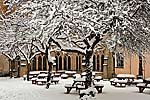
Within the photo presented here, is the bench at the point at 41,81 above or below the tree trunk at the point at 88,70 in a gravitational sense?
below

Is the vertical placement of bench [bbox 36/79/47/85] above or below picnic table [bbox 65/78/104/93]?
below

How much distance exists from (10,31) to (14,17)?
2.43 meters

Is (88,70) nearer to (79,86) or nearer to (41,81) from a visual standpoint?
(79,86)

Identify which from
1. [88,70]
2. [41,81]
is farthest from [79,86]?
[41,81]

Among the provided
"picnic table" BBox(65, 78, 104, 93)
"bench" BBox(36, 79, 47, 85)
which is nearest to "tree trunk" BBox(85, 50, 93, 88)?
"picnic table" BBox(65, 78, 104, 93)

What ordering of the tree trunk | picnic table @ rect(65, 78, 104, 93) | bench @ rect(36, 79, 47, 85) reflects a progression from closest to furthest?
1. the tree trunk
2. picnic table @ rect(65, 78, 104, 93)
3. bench @ rect(36, 79, 47, 85)

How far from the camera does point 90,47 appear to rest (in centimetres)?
1805

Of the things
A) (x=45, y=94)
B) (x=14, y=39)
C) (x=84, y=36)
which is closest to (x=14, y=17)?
(x=14, y=39)

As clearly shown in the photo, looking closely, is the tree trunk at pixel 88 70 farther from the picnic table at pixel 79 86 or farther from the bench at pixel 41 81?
the bench at pixel 41 81

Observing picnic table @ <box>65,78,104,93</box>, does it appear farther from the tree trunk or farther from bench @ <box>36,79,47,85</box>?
bench @ <box>36,79,47,85</box>

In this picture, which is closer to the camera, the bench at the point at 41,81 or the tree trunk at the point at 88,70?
the tree trunk at the point at 88,70

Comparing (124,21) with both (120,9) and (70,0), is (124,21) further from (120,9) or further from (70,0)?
(70,0)

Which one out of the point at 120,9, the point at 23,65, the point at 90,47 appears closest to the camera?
the point at 120,9

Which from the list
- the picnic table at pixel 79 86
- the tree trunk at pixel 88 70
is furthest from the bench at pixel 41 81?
the tree trunk at pixel 88 70
